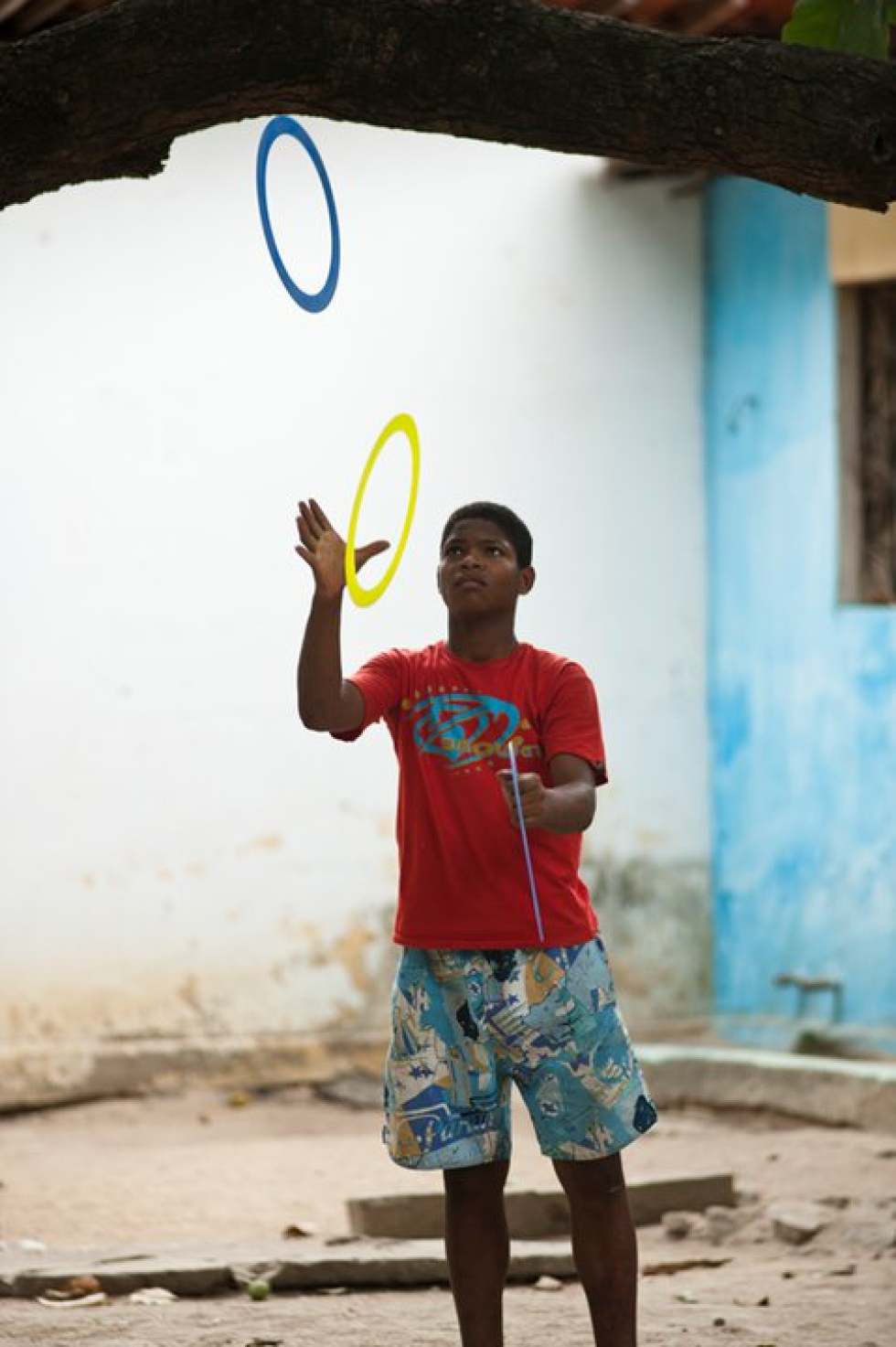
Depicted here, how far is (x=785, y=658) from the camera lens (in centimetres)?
959

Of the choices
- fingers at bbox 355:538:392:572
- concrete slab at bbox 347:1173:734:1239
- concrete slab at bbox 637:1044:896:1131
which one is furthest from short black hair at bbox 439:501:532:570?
concrete slab at bbox 637:1044:896:1131

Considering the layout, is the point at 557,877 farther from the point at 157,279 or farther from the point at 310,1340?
the point at 157,279

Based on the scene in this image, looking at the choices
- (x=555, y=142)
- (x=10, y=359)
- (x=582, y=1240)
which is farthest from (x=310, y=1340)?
(x=10, y=359)

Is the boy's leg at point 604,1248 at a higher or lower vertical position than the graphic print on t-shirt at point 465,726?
lower

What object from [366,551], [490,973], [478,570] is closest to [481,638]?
[478,570]

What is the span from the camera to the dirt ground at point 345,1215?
4578 mm

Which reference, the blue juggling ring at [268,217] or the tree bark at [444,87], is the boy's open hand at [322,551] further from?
the tree bark at [444,87]

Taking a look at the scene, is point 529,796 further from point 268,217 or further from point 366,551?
point 268,217

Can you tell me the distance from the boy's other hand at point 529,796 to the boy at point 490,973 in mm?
76

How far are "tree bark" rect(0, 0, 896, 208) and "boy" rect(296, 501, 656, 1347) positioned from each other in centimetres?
71

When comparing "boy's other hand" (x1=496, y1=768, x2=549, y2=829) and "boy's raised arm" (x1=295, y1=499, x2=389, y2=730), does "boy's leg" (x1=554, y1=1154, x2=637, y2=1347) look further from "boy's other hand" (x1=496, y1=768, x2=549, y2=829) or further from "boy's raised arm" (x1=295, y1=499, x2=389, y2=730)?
"boy's raised arm" (x1=295, y1=499, x2=389, y2=730)

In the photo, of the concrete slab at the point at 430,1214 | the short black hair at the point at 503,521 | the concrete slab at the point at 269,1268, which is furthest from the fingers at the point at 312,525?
the concrete slab at the point at 430,1214

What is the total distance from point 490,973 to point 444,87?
144cm

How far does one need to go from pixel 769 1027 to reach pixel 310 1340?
5.42 meters
